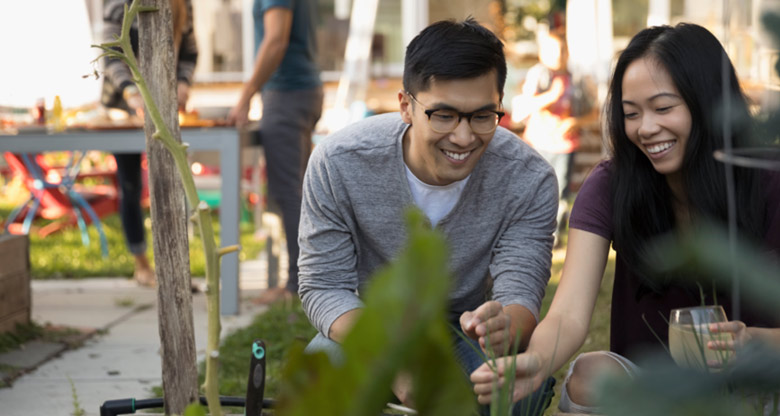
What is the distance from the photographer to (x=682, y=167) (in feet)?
6.17

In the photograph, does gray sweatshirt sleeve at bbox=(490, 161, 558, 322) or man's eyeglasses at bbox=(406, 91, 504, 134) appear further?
gray sweatshirt sleeve at bbox=(490, 161, 558, 322)

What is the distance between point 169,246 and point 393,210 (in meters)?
0.70

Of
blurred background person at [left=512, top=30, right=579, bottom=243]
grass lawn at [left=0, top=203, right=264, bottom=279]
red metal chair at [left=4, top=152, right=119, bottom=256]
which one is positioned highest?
blurred background person at [left=512, top=30, right=579, bottom=243]

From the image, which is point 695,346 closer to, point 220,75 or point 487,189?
point 487,189

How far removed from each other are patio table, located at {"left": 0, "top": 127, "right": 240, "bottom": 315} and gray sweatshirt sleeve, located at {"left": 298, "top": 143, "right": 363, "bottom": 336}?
210 centimetres

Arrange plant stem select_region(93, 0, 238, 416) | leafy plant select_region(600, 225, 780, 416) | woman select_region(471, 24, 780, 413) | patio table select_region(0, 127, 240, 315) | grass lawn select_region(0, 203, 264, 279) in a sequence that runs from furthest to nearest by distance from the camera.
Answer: grass lawn select_region(0, 203, 264, 279), patio table select_region(0, 127, 240, 315), woman select_region(471, 24, 780, 413), plant stem select_region(93, 0, 238, 416), leafy plant select_region(600, 225, 780, 416)

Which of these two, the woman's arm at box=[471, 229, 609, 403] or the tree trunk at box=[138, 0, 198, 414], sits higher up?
the tree trunk at box=[138, 0, 198, 414]

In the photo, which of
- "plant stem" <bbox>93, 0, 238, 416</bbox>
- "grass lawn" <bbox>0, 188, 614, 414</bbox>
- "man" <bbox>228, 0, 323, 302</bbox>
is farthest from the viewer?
"man" <bbox>228, 0, 323, 302</bbox>

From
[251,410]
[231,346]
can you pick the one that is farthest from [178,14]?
[251,410]

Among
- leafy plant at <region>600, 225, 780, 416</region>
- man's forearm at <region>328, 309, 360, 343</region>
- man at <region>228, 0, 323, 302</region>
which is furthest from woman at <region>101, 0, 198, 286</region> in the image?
leafy plant at <region>600, 225, 780, 416</region>

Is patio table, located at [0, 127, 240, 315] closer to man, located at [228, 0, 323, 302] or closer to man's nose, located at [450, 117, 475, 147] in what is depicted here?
man, located at [228, 0, 323, 302]

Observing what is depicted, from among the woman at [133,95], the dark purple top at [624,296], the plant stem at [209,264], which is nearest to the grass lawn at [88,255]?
the woman at [133,95]

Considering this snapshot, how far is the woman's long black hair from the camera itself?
72.1 inches

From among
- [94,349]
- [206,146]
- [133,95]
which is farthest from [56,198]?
[94,349]
